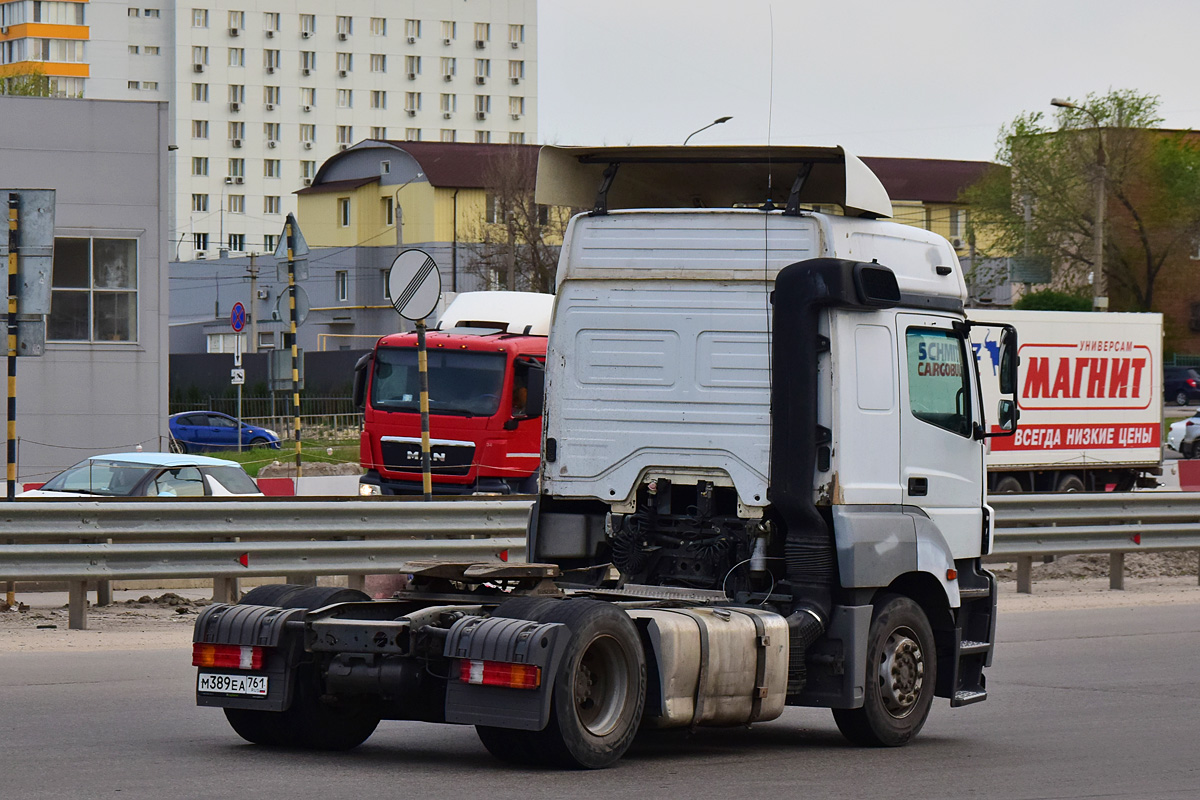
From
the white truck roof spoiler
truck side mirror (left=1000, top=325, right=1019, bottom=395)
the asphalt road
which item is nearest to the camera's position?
the asphalt road

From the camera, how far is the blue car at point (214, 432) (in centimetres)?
4453

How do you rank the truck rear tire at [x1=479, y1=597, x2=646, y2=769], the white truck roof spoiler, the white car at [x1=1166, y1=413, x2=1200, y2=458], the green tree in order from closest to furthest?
the truck rear tire at [x1=479, y1=597, x2=646, y2=769], the white truck roof spoiler, the white car at [x1=1166, y1=413, x2=1200, y2=458], the green tree

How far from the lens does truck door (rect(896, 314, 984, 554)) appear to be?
866 centimetres

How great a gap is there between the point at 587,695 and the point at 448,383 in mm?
15903

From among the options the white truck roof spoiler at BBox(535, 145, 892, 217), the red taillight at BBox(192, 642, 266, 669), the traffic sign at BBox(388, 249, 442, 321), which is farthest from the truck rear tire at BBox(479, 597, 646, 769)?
the traffic sign at BBox(388, 249, 442, 321)

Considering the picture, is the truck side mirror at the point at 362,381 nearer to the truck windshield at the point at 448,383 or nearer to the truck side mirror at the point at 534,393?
the truck windshield at the point at 448,383

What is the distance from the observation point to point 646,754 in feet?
26.2

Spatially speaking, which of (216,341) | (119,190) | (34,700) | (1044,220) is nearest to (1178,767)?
(34,700)

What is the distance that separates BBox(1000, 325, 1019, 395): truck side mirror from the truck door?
169 mm

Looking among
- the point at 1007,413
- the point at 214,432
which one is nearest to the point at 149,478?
the point at 1007,413

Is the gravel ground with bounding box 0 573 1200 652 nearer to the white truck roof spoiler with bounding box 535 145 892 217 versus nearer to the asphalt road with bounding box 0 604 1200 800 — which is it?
the asphalt road with bounding box 0 604 1200 800

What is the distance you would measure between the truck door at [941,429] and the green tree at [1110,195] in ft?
186

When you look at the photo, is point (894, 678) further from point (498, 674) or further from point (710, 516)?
point (498, 674)

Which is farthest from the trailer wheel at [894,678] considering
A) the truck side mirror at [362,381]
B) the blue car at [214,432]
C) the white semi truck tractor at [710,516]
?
the blue car at [214,432]
